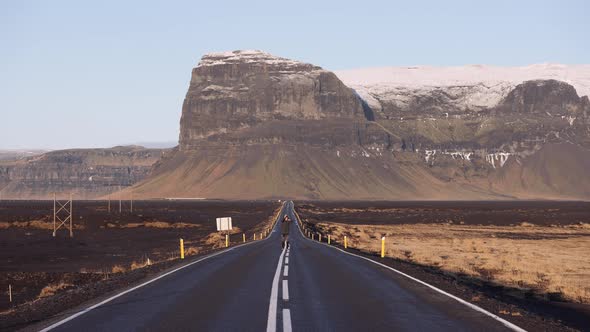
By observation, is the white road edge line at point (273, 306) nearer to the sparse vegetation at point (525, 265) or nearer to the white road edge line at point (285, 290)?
the white road edge line at point (285, 290)

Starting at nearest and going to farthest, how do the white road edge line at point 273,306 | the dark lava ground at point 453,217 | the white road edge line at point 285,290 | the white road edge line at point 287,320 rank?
the white road edge line at point 287,320
the white road edge line at point 273,306
the white road edge line at point 285,290
the dark lava ground at point 453,217

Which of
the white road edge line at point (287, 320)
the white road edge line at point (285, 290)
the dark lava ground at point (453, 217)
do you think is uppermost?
the white road edge line at point (287, 320)

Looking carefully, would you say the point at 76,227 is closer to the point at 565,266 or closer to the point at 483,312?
the point at 565,266

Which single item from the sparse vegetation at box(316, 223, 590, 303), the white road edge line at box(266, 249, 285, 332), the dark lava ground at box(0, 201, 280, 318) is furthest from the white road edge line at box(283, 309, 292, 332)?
→ the dark lava ground at box(0, 201, 280, 318)

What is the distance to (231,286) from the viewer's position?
796 inches

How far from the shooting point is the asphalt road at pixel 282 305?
1397 cm

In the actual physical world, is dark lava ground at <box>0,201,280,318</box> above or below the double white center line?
below

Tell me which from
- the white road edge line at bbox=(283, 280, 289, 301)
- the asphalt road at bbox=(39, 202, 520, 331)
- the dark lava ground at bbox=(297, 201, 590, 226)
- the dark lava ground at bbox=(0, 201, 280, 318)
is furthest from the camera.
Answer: the dark lava ground at bbox=(297, 201, 590, 226)

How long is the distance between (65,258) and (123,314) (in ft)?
102

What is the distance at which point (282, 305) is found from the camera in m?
16.4

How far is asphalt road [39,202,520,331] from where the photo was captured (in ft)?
45.8

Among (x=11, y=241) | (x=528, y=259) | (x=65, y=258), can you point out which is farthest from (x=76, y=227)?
(x=528, y=259)

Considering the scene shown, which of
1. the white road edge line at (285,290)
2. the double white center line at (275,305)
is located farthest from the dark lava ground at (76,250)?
the white road edge line at (285,290)

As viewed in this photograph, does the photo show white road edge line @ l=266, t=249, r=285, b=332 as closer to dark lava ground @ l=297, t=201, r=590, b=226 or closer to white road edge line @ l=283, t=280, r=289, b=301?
white road edge line @ l=283, t=280, r=289, b=301
